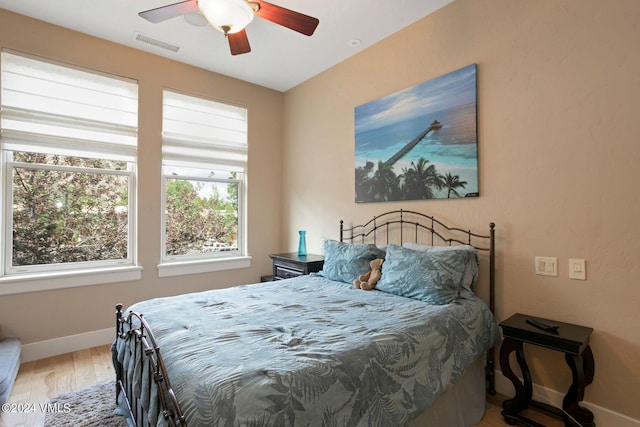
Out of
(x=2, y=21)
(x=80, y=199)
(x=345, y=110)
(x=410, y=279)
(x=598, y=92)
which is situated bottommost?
(x=410, y=279)

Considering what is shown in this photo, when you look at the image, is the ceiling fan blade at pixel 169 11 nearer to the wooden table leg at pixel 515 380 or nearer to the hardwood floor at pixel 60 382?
the hardwood floor at pixel 60 382

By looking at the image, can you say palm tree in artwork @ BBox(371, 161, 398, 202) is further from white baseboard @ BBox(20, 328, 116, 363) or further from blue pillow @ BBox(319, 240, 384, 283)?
white baseboard @ BBox(20, 328, 116, 363)

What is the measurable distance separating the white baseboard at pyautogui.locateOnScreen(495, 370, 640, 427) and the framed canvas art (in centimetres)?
137

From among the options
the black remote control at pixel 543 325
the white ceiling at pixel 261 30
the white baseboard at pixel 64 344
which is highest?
the white ceiling at pixel 261 30

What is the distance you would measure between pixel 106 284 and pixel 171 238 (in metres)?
0.76

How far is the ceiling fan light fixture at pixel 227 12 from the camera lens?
1818 millimetres

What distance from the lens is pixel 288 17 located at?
81.3 inches

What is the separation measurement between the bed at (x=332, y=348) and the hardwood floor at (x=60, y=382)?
0.27 meters

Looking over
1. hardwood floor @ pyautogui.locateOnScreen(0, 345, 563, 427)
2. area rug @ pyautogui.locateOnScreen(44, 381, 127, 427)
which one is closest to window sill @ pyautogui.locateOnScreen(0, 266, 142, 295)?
hardwood floor @ pyautogui.locateOnScreen(0, 345, 563, 427)

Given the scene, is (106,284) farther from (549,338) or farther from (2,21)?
(549,338)

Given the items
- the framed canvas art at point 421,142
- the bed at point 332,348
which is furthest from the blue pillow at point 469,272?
the framed canvas art at point 421,142

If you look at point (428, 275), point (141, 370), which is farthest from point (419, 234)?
point (141, 370)

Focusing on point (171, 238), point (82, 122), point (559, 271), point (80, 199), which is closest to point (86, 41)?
point (82, 122)

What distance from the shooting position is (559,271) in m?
2.06
